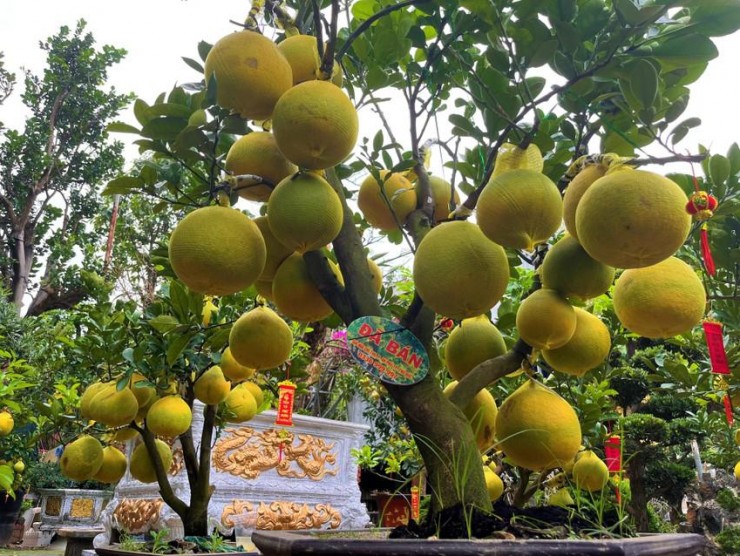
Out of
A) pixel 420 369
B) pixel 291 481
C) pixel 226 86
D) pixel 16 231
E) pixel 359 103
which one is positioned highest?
pixel 16 231

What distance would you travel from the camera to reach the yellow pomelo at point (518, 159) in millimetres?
939

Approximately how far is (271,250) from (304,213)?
22cm

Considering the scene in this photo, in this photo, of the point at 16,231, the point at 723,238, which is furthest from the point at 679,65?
the point at 16,231

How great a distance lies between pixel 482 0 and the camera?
846mm

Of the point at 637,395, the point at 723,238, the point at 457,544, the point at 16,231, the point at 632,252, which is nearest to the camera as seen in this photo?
the point at 457,544

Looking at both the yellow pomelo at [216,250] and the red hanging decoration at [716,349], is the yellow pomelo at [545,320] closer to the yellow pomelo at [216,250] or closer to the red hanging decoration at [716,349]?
the yellow pomelo at [216,250]

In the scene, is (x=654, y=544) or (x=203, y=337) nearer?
(x=654, y=544)

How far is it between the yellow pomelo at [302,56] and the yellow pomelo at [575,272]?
0.51 meters

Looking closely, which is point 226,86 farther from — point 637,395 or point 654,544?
point 637,395

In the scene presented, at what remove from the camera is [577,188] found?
2.95 feet

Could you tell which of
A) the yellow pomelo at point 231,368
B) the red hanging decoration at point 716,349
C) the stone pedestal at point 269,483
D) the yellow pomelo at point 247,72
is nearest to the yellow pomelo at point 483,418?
the yellow pomelo at point 247,72

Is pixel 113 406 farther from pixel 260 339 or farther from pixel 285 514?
pixel 285 514

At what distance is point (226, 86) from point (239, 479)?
3108 millimetres

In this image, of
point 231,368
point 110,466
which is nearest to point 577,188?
point 231,368
